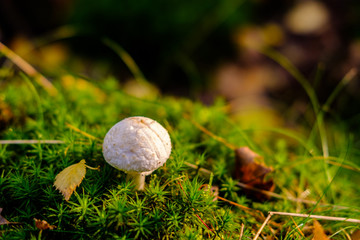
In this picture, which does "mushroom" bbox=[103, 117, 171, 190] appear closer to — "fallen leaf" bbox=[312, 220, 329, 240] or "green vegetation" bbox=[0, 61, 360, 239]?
Result: "green vegetation" bbox=[0, 61, 360, 239]

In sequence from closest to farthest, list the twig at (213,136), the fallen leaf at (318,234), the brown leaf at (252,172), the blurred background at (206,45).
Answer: the fallen leaf at (318,234) < the brown leaf at (252,172) < the twig at (213,136) < the blurred background at (206,45)

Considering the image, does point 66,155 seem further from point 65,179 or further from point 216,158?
point 216,158

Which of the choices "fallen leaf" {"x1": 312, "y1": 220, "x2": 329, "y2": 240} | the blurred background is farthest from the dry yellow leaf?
the blurred background

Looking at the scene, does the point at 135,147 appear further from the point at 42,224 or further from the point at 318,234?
the point at 318,234

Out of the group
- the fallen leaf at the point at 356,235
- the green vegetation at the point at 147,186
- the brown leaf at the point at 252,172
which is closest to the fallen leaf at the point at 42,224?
the green vegetation at the point at 147,186

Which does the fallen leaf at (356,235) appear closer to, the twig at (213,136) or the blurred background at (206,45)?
the twig at (213,136)

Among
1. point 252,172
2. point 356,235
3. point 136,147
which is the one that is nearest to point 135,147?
point 136,147
